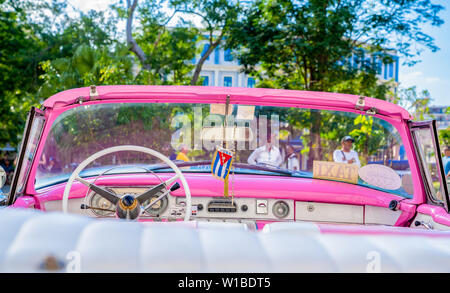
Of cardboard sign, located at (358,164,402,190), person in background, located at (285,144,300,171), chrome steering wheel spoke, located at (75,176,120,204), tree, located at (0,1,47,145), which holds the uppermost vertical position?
tree, located at (0,1,47,145)

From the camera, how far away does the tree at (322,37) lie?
1238 centimetres

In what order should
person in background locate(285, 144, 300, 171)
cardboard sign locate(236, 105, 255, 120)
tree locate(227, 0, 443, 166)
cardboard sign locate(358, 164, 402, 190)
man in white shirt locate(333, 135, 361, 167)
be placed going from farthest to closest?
tree locate(227, 0, 443, 166), person in background locate(285, 144, 300, 171), man in white shirt locate(333, 135, 361, 167), cardboard sign locate(236, 105, 255, 120), cardboard sign locate(358, 164, 402, 190)

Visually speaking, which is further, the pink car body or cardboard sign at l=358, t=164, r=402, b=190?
cardboard sign at l=358, t=164, r=402, b=190

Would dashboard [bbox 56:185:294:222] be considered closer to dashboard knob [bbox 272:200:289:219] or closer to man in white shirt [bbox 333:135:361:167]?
dashboard knob [bbox 272:200:289:219]

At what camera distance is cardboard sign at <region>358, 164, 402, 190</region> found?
251cm

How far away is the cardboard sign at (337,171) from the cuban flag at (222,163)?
680 mm

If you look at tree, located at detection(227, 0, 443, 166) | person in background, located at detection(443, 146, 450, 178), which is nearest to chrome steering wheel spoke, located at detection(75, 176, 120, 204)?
person in background, located at detection(443, 146, 450, 178)

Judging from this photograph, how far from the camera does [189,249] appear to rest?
2.72 ft

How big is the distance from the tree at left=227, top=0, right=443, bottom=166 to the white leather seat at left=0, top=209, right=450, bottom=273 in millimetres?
12072

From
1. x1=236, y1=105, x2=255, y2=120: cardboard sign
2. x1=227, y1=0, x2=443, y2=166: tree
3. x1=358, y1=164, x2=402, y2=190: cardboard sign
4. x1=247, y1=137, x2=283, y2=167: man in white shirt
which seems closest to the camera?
x1=358, y1=164, x2=402, y2=190: cardboard sign

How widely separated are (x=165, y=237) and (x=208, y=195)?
6.28ft

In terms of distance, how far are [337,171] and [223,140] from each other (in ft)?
2.71

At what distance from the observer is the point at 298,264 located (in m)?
0.82

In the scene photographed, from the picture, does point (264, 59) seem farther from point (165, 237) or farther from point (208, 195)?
point (165, 237)
